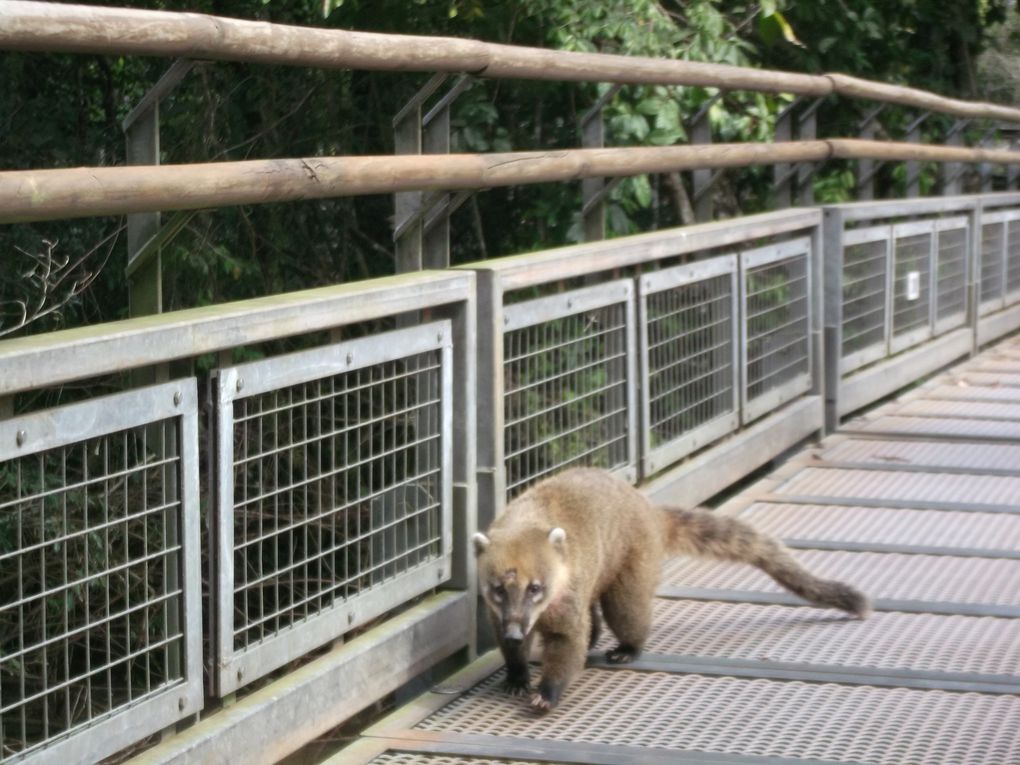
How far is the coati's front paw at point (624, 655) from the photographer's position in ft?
14.6

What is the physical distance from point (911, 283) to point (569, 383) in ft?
14.6

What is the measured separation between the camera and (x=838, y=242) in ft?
25.2

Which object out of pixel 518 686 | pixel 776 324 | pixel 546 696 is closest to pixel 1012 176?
pixel 776 324


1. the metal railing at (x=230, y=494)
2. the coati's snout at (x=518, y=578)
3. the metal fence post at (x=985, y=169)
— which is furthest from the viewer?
the metal fence post at (x=985, y=169)

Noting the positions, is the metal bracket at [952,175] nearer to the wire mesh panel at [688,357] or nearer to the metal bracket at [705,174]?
the metal bracket at [705,174]

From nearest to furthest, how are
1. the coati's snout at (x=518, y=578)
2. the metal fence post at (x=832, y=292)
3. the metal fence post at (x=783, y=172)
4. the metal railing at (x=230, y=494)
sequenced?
1. the metal railing at (x=230, y=494)
2. the coati's snout at (x=518, y=578)
3. the metal fence post at (x=832, y=292)
4. the metal fence post at (x=783, y=172)

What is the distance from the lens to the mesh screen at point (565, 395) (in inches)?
186

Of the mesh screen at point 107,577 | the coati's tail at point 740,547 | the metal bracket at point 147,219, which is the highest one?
the metal bracket at point 147,219

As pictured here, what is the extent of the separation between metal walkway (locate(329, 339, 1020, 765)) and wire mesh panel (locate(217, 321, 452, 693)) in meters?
0.34

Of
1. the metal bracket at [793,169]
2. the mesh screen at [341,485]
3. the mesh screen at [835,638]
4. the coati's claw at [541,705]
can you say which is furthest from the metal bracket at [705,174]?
the coati's claw at [541,705]

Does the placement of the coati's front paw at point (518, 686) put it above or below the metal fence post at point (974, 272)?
below

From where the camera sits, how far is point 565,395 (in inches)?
197

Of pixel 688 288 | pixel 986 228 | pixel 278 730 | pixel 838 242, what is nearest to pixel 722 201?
pixel 838 242

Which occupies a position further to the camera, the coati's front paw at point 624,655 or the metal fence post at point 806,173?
the metal fence post at point 806,173
